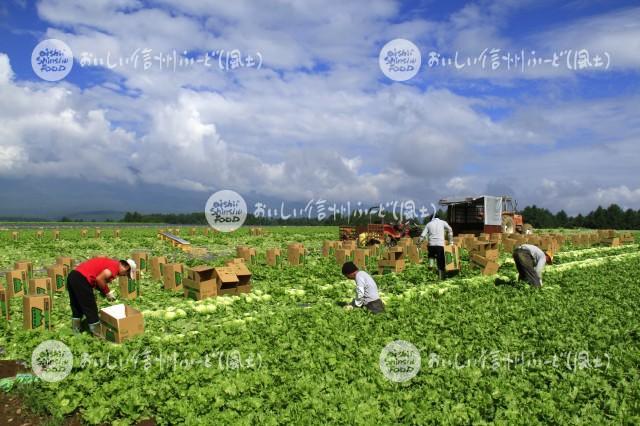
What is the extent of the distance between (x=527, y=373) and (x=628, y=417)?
139cm

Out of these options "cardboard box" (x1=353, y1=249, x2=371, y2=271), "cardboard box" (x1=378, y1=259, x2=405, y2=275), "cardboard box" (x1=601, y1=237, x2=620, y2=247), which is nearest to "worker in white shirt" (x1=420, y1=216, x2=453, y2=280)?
"cardboard box" (x1=378, y1=259, x2=405, y2=275)

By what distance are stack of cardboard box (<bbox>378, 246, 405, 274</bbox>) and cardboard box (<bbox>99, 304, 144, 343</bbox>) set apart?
907 cm

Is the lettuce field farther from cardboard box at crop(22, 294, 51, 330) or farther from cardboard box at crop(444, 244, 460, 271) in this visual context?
cardboard box at crop(444, 244, 460, 271)

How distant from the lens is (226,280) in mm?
11688

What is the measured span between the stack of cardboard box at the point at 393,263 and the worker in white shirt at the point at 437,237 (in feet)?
4.34

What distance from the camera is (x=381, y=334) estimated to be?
7957 millimetres

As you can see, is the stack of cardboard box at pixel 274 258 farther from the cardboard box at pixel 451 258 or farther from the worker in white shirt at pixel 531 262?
Answer: the worker in white shirt at pixel 531 262

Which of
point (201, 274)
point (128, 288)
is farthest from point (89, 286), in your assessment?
point (128, 288)

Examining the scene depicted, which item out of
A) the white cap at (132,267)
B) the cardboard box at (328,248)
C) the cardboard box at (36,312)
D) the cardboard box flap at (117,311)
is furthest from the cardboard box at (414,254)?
the cardboard box at (36,312)

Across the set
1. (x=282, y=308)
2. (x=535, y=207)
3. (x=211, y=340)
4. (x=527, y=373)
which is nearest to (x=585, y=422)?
(x=527, y=373)

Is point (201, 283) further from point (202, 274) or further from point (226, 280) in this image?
point (226, 280)

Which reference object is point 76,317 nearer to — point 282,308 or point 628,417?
point 282,308

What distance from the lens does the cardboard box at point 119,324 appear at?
7.80 meters

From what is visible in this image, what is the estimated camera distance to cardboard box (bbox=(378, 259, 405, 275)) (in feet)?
50.3
